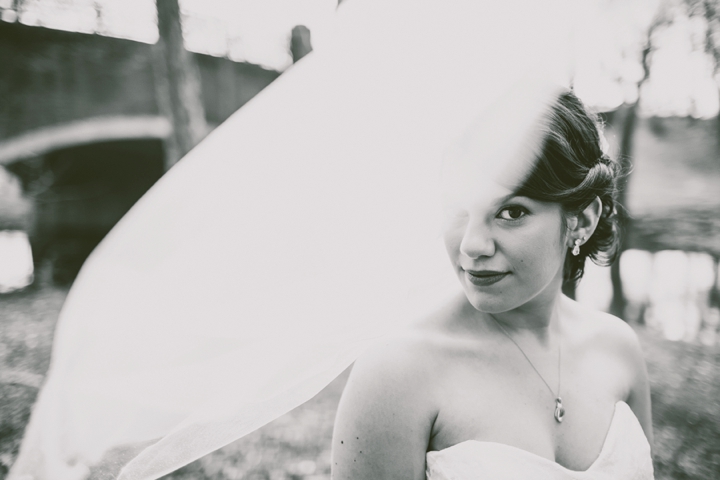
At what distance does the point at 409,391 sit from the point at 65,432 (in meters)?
1.08

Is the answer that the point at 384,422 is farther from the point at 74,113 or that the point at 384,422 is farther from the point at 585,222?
the point at 74,113

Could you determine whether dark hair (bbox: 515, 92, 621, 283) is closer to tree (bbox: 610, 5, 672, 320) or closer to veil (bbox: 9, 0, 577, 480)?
veil (bbox: 9, 0, 577, 480)

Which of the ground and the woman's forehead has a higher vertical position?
the woman's forehead

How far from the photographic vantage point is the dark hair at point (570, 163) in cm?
131

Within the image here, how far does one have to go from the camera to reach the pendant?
151 centimetres

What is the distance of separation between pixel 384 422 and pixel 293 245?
612 mm

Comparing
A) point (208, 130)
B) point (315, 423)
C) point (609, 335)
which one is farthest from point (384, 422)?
point (208, 130)

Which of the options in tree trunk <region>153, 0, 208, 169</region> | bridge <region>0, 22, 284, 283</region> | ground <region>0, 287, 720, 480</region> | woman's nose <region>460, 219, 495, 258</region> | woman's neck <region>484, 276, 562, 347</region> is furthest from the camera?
bridge <region>0, 22, 284, 283</region>

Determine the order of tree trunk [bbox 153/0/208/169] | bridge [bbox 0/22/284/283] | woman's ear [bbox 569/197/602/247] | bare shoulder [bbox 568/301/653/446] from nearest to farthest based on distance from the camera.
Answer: woman's ear [bbox 569/197/602/247] → bare shoulder [bbox 568/301/653/446] → tree trunk [bbox 153/0/208/169] → bridge [bbox 0/22/284/283]

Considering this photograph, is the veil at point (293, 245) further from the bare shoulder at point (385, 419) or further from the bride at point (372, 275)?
the bare shoulder at point (385, 419)

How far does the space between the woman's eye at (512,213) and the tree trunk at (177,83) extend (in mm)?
5591

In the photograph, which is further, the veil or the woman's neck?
the woman's neck

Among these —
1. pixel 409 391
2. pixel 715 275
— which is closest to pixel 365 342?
pixel 409 391

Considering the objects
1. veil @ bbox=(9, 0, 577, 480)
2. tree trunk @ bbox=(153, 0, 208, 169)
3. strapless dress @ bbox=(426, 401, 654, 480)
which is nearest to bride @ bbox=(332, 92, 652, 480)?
strapless dress @ bbox=(426, 401, 654, 480)
